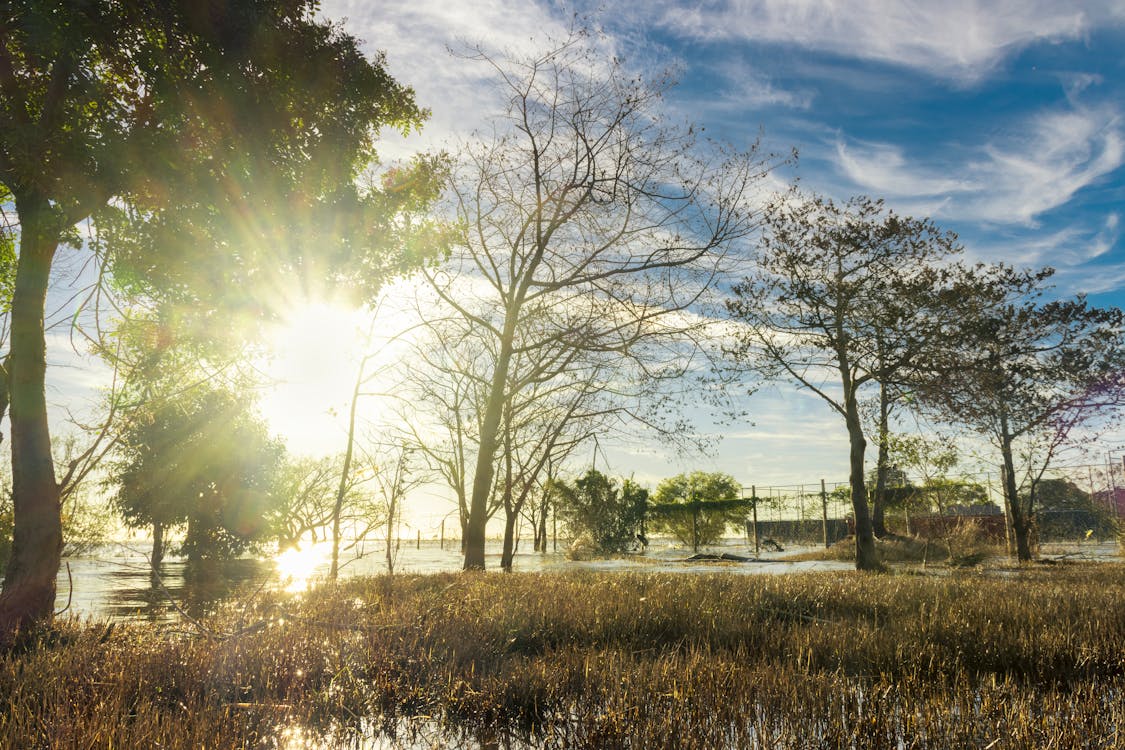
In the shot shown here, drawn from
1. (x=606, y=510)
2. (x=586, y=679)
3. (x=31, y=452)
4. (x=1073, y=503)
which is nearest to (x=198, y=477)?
(x=606, y=510)

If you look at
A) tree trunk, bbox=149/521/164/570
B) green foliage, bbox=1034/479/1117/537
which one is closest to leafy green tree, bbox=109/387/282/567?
tree trunk, bbox=149/521/164/570

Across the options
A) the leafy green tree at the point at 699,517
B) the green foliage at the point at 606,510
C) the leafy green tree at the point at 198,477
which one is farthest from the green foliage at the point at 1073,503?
the leafy green tree at the point at 198,477

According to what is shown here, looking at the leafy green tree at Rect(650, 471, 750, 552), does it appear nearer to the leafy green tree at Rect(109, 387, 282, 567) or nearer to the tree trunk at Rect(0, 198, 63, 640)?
the leafy green tree at Rect(109, 387, 282, 567)

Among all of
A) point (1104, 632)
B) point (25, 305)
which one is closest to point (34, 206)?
point (25, 305)

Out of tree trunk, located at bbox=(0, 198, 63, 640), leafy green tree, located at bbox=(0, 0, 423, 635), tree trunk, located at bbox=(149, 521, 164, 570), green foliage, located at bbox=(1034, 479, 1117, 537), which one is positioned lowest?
tree trunk, located at bbox=(149, 521, 164, 570)

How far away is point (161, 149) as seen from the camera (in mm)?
8445

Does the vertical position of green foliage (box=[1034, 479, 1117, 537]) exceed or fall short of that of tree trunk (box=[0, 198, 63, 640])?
it falls short

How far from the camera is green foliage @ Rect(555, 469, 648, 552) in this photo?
113ft

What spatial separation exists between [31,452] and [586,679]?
7.30m

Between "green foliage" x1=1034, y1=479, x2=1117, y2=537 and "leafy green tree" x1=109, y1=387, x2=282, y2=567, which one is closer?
"green foliage" x1=1034, y1=479, x2=1117, y2=537

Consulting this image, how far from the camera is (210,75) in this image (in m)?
8.86

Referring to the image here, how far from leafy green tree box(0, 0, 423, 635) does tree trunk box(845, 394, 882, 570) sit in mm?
14889

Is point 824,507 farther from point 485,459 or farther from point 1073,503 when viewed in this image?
point 485,459

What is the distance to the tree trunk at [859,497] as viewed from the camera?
17312 mm
